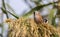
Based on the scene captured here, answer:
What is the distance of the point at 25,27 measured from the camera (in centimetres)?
70

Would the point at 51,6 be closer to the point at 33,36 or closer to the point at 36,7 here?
the point at 36,7

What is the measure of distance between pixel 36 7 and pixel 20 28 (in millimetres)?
115

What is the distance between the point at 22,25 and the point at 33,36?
0.05 metres

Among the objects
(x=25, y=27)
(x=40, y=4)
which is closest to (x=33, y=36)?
(x=25, y=27)

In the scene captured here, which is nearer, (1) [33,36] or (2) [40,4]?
(1) [33,36]

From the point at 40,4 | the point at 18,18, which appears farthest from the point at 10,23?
the point at 40,4

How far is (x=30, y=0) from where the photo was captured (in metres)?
0.88

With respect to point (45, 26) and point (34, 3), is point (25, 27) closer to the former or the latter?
point (45, 26)

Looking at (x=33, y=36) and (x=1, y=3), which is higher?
(x=1, y=3)

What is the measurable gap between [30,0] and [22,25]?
0.20 metres

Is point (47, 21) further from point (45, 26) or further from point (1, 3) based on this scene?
point (1, 3)

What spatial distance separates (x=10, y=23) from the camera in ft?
2.39

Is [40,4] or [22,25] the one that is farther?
[40,4]

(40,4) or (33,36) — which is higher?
(40,4)
